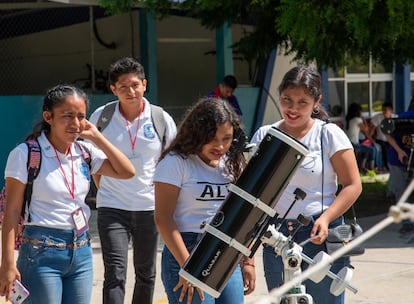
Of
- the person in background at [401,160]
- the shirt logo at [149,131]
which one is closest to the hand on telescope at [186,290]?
the shirt logo at [149,131]

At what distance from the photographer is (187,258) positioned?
4.05 metres

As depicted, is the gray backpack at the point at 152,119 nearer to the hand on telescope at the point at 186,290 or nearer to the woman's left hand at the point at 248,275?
the woman's left hand at the point at 248,275

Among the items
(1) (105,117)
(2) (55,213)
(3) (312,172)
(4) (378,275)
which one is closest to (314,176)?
(3) (312,172)

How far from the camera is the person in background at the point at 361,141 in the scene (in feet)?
59.0

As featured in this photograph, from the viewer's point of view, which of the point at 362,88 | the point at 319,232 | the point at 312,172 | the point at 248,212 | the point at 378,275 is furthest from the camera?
the point at 362,88

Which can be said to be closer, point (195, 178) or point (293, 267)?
point (293, 267)

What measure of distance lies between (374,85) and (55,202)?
1661 centimetres

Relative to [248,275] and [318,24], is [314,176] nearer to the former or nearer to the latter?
[248,275]

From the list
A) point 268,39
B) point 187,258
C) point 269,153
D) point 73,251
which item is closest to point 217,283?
point 187,258

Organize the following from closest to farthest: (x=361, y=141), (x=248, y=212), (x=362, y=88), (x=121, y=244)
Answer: (x=248, y=212)
(x=121, y=244)
(x=361, y=141)
(x=362, y=88)

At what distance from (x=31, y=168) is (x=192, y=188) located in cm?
78

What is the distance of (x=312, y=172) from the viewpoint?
4602 mm

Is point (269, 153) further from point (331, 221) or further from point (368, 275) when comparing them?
point (368, 275)

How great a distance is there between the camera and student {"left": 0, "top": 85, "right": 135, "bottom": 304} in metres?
4.33
